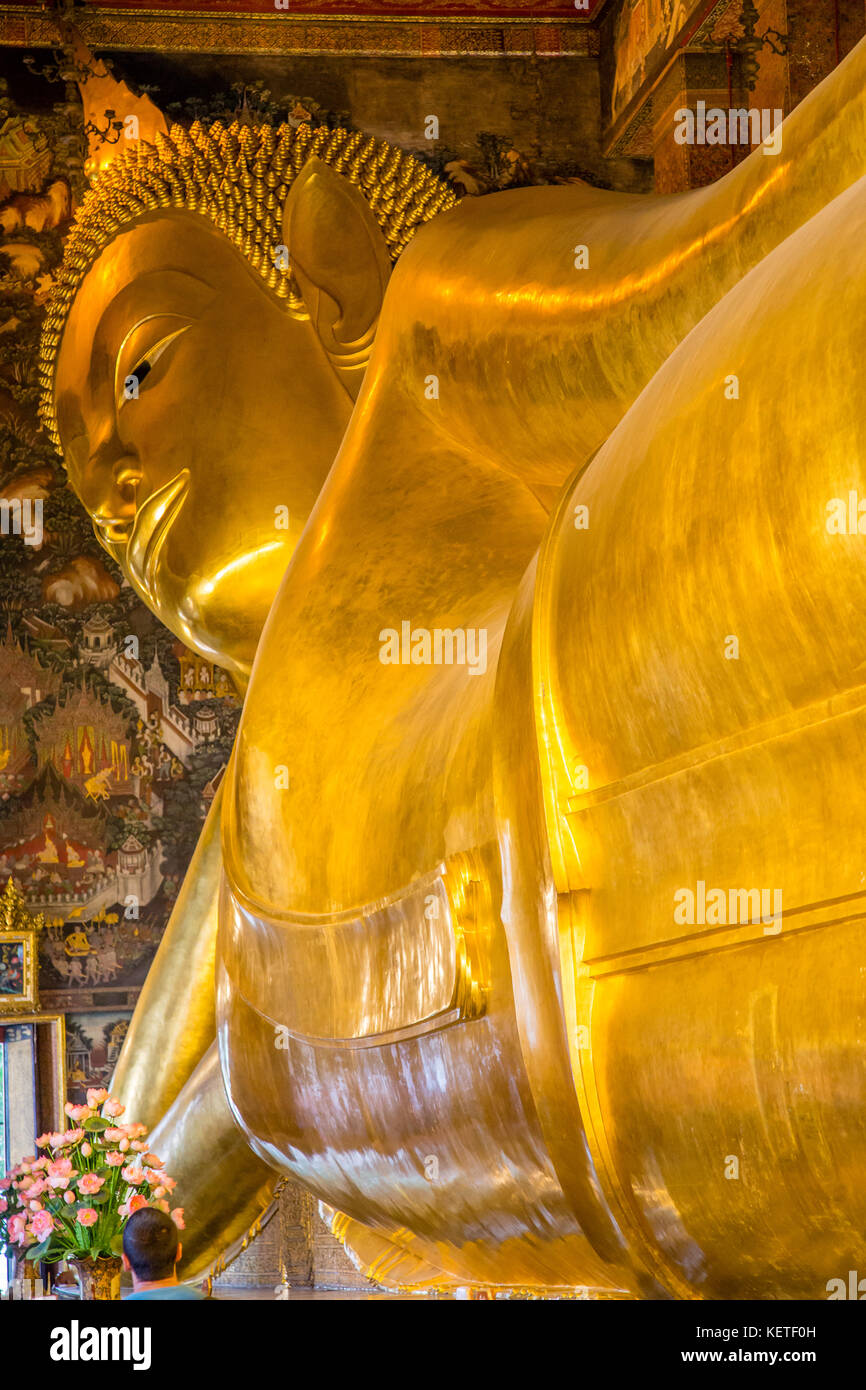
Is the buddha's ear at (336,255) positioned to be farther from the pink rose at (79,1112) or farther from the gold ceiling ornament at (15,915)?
the gold ceiling ornament at (15,915)

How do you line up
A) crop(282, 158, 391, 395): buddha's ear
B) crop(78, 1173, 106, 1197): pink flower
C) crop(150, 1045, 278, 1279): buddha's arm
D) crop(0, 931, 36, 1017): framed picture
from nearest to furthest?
1. crop(282, 158, 391, 395): buddha's ear
2. crop(150, 1045, 278, 1279): buddha's arm
3. crop(78, 1173, 106, 1197): pink flower
4. crop(0, 931, 36, 1017): framed picture

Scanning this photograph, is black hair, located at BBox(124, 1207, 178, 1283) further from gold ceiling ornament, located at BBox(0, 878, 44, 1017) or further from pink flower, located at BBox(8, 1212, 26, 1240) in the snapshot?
gold ceiling ornament, located at BBox(0, 878, 44, 1017)

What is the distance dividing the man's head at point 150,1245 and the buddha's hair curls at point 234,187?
3.83 ft

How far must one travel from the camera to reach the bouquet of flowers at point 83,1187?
7.66ft

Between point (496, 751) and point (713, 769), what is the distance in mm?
275

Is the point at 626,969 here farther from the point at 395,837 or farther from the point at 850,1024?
the point at 395,837

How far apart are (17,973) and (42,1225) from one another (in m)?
4.85

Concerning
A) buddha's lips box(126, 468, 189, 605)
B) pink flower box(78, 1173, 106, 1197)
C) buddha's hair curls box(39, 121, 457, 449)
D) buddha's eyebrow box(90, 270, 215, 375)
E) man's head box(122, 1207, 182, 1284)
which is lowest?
man's head box(122, 1207, 182, 1284)

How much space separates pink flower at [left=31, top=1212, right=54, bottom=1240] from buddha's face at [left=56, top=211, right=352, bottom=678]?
0.97 metres

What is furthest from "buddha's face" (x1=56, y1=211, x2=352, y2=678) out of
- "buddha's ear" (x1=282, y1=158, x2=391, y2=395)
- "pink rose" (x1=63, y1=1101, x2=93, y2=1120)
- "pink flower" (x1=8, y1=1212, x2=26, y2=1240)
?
"pink flower" (x1=8, y1=1212, x2=26, y2=1240)

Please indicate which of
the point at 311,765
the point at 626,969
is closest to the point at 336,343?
the point at 311,765

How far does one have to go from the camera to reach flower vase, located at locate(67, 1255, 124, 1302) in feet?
8.21

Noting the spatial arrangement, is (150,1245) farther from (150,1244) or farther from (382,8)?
(382,8)

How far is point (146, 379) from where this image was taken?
2.39 meters
